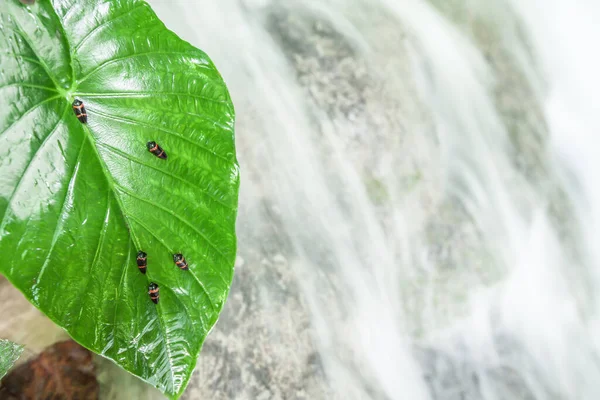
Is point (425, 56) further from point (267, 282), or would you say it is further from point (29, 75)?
point (29, 75)

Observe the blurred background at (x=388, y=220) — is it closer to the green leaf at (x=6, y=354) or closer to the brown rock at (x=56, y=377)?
the brown rock at (x=56, y=377)

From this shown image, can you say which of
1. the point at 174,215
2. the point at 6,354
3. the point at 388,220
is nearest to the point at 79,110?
the point at 174,215

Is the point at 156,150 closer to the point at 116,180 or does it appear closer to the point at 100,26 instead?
the point at 116,180

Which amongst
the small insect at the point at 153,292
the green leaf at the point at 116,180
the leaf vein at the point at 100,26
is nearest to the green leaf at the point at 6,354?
the green leaf at the point at 116,180

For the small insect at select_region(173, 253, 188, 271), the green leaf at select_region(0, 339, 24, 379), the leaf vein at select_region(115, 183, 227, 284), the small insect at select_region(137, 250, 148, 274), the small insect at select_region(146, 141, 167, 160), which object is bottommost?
the green leaf at select_region(0, 339, 24, 379)

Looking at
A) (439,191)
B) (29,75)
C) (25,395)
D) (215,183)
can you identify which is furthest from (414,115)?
(25,395)

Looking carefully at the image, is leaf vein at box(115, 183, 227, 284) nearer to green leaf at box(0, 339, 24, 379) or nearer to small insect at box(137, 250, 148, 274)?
small insect at box(137, 250, 148, 274)

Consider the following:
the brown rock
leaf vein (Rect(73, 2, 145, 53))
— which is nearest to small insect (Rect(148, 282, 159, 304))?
leaf vein (Rect(73, 2, 145, 53))
